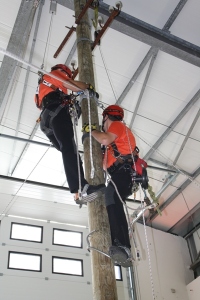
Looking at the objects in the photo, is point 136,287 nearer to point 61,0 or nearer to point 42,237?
point 42,237

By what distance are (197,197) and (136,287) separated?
2.97 metres

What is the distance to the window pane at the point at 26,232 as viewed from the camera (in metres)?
9.48

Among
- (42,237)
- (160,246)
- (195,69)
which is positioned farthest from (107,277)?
(160,246)

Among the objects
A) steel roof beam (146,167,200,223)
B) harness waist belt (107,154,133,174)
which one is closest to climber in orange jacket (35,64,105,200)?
harness waist belt (107,154,133,174)

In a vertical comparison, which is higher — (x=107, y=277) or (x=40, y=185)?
(x=40, y=185)

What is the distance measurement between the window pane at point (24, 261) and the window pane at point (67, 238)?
0.78 meters

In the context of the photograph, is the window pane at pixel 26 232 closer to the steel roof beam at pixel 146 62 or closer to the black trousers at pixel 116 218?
the steel roof beam at pixel 146 62

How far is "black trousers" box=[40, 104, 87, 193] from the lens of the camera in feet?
11.8

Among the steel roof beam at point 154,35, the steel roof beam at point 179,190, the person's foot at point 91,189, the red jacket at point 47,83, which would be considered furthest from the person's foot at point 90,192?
the steel roof beam at point 179,190

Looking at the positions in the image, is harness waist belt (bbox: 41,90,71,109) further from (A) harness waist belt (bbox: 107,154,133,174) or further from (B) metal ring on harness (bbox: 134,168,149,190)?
(B) metal ring on harness (bbox: 134,168,149,190)

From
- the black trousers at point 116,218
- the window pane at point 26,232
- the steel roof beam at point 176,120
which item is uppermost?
the steel roof beam at point 176,120

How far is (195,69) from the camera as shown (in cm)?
717

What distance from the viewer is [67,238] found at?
10.1 metres

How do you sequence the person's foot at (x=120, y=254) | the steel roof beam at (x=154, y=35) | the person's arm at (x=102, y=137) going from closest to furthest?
the person's foot at (x=120, y=254), the person's arm at (x=102, y=137), the steel roof beam at (x=154, y=35)
